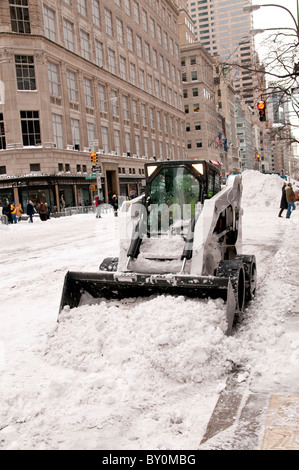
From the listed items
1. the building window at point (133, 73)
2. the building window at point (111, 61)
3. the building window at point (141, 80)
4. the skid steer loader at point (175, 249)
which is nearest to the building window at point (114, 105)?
the building window at point (111, 61)

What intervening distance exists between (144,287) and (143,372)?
157 centimetres

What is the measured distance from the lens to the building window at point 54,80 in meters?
38.9

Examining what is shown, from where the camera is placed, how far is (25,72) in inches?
1449

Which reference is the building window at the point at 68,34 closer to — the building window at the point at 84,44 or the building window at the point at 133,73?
the building window at the point at 84,44

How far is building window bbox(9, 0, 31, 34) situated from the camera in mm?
36125

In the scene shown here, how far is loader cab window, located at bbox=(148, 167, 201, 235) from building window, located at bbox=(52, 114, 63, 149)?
3450cm

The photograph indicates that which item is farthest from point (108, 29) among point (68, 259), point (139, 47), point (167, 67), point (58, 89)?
point (68, 259)

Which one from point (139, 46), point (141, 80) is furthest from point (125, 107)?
point (139, 46)

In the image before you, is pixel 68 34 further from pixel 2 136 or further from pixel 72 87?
pixel 2 136

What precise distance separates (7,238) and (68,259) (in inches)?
342

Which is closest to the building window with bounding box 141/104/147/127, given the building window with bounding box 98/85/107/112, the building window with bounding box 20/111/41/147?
the building window with bounding box 98/85/107/112

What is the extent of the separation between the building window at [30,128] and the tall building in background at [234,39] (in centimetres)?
1668
